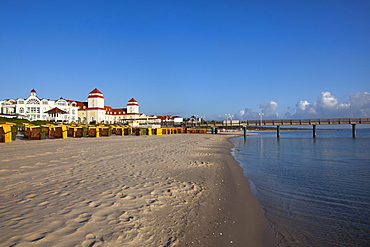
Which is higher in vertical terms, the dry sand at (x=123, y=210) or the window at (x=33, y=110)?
the window at (x=33, y=110)

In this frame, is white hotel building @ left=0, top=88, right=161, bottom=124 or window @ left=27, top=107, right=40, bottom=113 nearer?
white hotel building @ left=0, top=88, right=161, bottom=124

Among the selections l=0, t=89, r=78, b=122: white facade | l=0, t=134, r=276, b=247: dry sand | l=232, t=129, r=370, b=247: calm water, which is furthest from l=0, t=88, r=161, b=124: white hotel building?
l=232, t=129, r=370, b=247: calm water

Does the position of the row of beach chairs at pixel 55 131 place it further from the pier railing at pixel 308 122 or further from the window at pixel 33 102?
the window at pixel 33 102

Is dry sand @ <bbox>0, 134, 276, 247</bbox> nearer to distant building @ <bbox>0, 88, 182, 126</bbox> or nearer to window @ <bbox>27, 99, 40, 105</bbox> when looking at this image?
distant building @ <bbox>0, 88, 182, 126</bbox>

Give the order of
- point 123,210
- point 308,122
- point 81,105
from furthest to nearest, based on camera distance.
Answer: point 81,105
point 308,122
point 123,210

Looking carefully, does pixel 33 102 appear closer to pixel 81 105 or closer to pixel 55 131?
pixel 81 105

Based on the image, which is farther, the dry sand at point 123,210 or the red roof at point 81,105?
the red roof at point 81,105

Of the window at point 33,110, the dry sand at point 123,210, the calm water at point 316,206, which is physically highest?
the window at point 33,110

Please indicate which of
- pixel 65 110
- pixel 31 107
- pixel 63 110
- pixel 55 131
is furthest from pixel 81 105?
pixel 55 131

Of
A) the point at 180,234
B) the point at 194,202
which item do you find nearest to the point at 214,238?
the point at 180,234

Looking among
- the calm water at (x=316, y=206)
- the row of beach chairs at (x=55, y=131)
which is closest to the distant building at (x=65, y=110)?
the row of beach chairs at (x=55, y=131)

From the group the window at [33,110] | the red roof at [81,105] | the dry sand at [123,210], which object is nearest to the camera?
the dry sand at [123,210]

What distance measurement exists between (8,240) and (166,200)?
2.93 meters

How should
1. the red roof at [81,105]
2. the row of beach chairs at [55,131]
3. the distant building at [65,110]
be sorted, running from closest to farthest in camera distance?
1. the row of beach chairs at [55,131]
2. the distant building at [65,110]
3. the red roof at [81,105]
